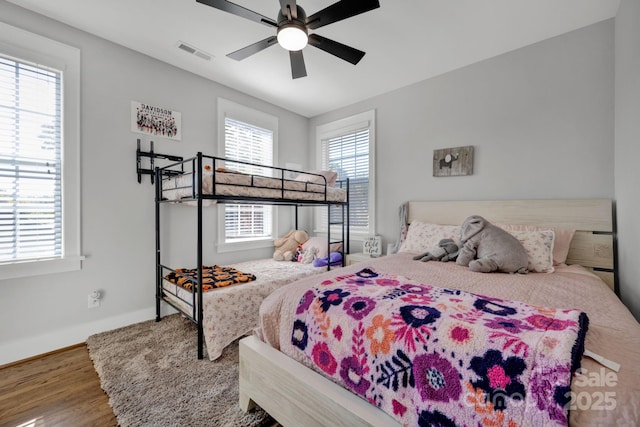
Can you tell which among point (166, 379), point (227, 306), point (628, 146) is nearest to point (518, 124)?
point (628, 146)

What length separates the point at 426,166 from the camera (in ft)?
10.1

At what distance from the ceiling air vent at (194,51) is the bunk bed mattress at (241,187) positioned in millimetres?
1239

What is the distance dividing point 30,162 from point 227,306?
6.25 feet

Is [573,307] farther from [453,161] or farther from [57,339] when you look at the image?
[57,339]

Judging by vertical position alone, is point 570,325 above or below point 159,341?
above

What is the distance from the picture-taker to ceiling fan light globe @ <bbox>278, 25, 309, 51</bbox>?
1.69m

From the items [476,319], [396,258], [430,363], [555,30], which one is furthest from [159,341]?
[555,30]

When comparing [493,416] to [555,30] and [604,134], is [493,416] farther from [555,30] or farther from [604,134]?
[555,30]

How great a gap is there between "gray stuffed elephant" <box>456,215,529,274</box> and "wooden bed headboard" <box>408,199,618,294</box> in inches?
22.0

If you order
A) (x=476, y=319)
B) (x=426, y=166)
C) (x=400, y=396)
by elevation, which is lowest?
(x=400, y=396)

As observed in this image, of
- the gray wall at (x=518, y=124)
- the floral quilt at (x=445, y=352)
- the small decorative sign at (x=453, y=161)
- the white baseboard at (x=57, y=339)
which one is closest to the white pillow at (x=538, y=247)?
the gray wall at (x=518, y=124)

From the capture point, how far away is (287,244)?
360 centimetres

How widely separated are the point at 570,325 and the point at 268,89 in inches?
136

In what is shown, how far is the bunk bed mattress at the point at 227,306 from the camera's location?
201cm
